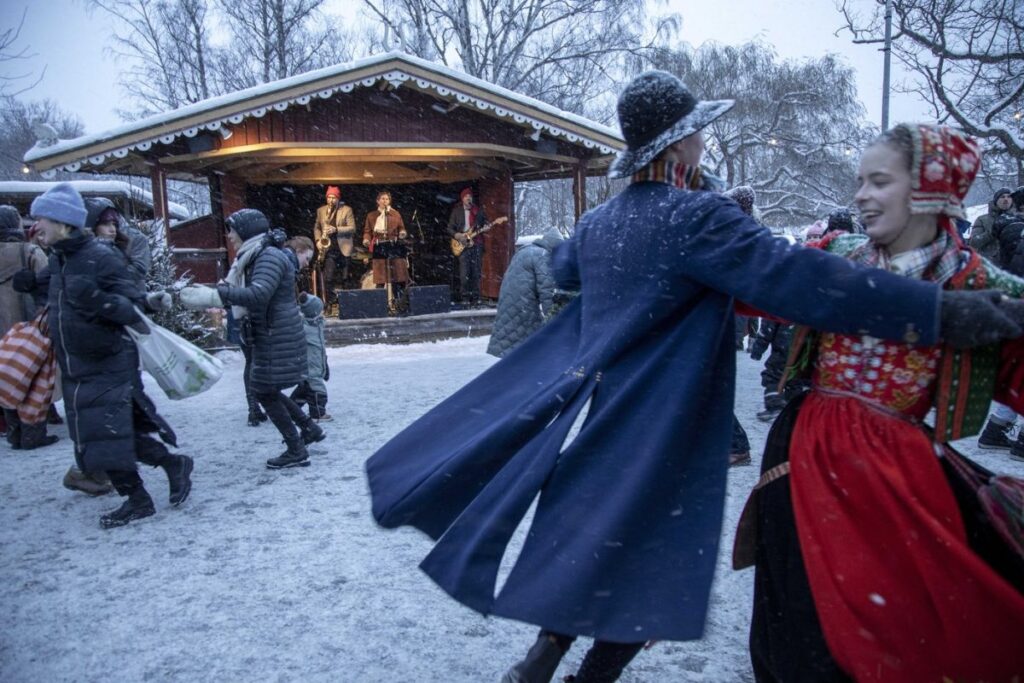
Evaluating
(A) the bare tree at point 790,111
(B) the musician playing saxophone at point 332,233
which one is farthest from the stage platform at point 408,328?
(A) the bare tree at point 790,111

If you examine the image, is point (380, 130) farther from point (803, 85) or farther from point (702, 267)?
point (803, 85)

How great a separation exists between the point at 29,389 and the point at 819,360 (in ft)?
19.7

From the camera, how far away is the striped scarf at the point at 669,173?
73.4 inches

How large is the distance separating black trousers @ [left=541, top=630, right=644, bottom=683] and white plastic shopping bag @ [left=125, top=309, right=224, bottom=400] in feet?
10.00

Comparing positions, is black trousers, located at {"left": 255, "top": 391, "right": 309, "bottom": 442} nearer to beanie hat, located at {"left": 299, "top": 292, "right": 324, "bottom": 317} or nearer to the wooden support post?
beanie hat, located at {"left": 299, "top": 292, "right": 324, "bottom": 317}

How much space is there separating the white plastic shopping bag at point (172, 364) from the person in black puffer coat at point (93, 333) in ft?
0.28

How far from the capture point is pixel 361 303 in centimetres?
1209

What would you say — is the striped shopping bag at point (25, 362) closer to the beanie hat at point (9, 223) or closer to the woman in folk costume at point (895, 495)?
the beanie hat at point (9, 223)

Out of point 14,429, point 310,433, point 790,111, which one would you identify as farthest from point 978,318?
point 790,111

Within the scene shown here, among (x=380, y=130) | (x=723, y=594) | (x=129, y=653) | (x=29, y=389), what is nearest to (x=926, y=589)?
(x=723, y=594)

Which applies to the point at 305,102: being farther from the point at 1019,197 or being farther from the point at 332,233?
the point at 1019,197

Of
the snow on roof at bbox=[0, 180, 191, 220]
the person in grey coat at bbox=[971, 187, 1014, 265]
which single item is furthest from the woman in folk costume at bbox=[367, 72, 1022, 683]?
the snow on roof at bbox=[0, 180, 191, 220]

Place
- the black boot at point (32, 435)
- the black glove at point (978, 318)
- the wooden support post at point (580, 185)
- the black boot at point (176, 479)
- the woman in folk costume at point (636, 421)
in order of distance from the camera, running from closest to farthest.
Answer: the black glove at point (978, 318) → the woman in folk costume at point (636, 421) → the black boot at point (176, 479) → the black boot at point (32, 435) → the wooden support post at point (580, 185)

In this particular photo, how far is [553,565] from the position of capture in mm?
1682
